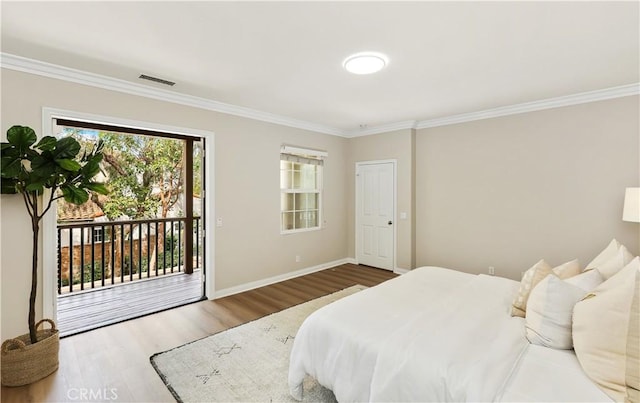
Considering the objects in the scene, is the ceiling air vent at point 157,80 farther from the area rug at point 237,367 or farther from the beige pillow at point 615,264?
the beige pillow at point 615,264

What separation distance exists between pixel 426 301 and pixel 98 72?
3.62 meters

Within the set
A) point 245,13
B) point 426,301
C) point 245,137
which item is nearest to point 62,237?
point 245,137

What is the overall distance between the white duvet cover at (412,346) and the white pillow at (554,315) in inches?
3.8

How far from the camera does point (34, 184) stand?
7.70 feet

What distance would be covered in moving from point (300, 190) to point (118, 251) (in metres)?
3.08

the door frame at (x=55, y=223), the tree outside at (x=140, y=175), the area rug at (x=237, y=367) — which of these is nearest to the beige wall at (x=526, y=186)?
the area rug at (x=237, y=367)

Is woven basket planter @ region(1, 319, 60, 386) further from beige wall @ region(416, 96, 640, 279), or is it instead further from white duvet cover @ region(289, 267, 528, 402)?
beige wall @ region(416, 96, 640, 279)

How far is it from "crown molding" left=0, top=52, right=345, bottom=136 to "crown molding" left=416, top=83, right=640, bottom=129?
2.49 m

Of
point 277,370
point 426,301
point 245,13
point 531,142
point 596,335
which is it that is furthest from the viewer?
point 531,142

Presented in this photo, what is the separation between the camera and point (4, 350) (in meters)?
2.22

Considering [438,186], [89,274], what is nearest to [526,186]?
[438,186]

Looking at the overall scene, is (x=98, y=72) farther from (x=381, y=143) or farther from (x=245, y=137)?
(x=381, y=143)

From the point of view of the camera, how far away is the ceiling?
1.94m

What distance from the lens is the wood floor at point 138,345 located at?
83.8 inches
